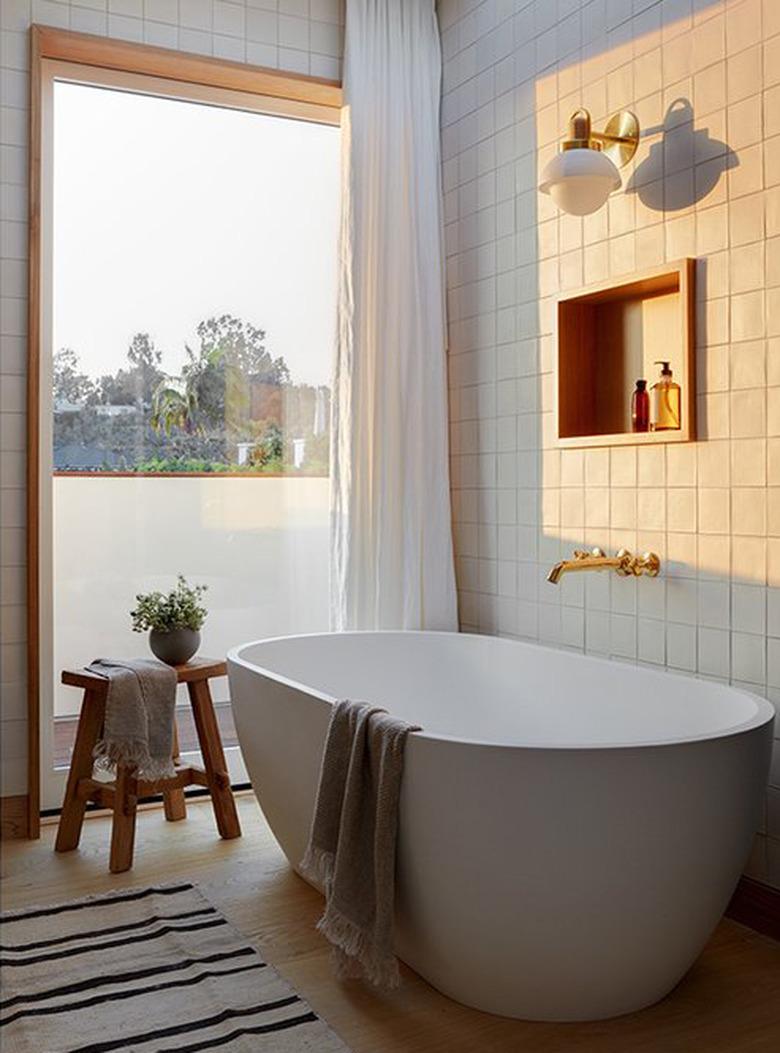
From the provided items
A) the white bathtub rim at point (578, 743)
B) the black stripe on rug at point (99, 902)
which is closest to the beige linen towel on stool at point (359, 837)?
the white bathtub rim at point (578, 743)

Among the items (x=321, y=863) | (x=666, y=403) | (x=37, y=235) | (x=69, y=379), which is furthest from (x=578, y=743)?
(x=37, y=235)

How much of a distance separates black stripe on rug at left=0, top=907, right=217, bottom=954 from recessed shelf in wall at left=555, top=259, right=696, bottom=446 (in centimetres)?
176

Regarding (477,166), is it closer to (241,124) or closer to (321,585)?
(241,124)

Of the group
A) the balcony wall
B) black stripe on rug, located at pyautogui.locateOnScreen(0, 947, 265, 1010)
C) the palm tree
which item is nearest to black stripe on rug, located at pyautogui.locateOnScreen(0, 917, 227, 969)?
black stripe on rug, located at pyautogui.locateOnScreen(0, 947, 265, 1010)

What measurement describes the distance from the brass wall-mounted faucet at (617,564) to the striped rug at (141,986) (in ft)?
4.33

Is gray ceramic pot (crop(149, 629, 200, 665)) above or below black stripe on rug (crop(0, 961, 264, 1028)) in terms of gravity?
above

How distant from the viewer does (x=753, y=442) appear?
2.74m

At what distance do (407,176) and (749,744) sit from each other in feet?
8.30

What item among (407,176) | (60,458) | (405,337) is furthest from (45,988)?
(407,176)

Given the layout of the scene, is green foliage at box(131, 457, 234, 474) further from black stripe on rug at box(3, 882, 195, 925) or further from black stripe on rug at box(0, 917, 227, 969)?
black stripe on rug at box(0, 917, 227, 969)

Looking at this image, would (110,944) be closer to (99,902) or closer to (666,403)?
(99,902)

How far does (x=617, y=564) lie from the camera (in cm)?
313

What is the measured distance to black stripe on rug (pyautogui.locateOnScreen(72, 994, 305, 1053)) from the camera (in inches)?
86.3

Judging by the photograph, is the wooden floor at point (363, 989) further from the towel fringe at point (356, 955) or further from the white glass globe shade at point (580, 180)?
the white glass globe shade at point (580, 180)
